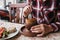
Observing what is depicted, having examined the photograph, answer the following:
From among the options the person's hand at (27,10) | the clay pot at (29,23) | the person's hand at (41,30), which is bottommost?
the person's hand at (41,30)

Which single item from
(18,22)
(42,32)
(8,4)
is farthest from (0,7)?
(42,32)

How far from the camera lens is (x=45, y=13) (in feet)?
3.32

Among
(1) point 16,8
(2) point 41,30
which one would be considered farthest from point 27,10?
(2) point 41,30

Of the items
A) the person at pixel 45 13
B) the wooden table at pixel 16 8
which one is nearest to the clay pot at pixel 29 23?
the person at pixel 45 13

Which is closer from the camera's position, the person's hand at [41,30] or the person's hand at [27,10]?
the person's hand at [41,30]

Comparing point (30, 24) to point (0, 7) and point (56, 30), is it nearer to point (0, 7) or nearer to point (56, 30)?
point (56, 30)

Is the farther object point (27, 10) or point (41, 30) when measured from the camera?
point (27, 10)

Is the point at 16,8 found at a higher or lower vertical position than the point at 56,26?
higher

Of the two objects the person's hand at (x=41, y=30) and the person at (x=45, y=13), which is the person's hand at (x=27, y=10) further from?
the person's hand at (x=41, y=30)

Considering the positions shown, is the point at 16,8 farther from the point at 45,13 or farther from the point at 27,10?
the point at 45,13

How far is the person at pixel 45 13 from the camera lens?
968 mm

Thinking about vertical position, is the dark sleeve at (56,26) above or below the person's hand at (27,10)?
below

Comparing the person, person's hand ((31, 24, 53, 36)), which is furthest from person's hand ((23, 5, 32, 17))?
person's hand ((31, 24, 53, 36))

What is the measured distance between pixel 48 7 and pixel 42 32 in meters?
0.21
